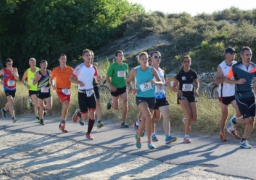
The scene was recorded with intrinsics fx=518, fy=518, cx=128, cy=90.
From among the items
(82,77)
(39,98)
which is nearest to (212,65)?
(39,98)

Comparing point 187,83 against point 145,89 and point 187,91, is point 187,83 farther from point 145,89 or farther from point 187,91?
point 145,89

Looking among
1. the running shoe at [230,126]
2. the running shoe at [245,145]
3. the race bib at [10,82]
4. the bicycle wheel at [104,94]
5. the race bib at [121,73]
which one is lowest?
the running shoe at [245,145]

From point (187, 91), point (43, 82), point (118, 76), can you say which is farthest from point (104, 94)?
point (187, 91)

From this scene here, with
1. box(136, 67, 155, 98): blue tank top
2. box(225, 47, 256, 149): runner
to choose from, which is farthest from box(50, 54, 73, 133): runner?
box(225, 47, 256, 149): runner

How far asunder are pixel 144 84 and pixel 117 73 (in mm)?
3486

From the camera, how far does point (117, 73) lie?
1327cm

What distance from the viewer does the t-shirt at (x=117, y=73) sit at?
43.5 feet

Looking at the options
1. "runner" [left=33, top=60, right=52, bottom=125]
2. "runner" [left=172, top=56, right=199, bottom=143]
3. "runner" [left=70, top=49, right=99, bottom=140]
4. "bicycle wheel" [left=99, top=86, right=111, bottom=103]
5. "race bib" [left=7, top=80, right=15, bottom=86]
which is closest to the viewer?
"runner" [left=172, top=56, right=199, bottom=143]

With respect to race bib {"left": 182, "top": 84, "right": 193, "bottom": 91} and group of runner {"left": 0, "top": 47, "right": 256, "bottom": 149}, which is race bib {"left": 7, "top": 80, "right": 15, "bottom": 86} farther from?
race bib {"left": 182, "top": 84, "right": 193, "bottom": 91}

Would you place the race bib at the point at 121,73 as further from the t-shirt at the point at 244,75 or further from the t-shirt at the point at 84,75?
the t-shirt at the point at 244,75

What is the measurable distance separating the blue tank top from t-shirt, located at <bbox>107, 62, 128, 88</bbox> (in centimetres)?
334

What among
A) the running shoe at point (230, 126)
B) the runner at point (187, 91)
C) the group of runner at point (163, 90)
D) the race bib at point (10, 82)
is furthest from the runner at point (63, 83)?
the running shoe at point (230, 126)

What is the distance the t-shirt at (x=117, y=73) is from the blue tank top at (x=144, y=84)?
3.34 meters

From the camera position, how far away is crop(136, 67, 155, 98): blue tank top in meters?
9.85
